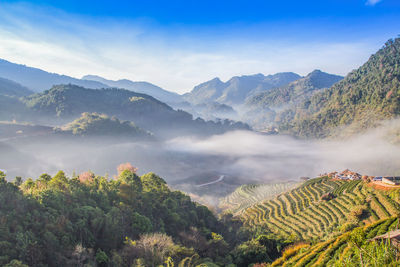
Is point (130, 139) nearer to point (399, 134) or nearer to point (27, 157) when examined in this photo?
point (27, 157)

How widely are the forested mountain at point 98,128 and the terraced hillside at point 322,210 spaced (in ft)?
400

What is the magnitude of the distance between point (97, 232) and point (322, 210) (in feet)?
116

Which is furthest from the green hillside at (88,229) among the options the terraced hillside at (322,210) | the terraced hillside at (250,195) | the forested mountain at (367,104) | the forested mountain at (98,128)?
the forested mountain at (367,104)

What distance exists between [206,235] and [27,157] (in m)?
102

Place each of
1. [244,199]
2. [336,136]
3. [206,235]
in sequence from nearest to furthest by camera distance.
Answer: [206,235] < [244,199] < [336,136]

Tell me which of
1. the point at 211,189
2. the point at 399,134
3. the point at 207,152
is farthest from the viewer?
the point at 207,152

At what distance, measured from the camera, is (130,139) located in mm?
167625

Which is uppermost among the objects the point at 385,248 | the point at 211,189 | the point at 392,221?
the point at 385,248

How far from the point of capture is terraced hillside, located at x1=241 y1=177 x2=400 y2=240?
109ft

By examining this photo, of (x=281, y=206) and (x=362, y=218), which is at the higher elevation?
(x=362, y=218)

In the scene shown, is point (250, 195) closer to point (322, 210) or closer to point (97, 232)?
point (322, 210)

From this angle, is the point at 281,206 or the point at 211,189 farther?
the point at 211,189

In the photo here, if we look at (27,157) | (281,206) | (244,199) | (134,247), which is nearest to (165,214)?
(134,247)

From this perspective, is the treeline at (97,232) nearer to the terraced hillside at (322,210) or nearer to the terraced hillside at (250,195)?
the terraced hillside at (322,210)
